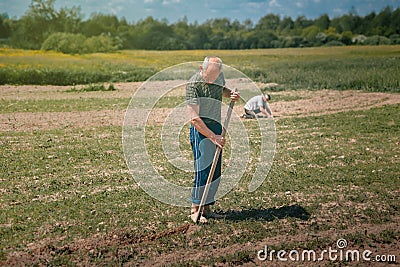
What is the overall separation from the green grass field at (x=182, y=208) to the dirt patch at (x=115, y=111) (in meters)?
0.11

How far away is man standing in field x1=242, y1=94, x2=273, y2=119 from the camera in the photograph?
14500 mm

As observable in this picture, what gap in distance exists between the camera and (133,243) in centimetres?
559

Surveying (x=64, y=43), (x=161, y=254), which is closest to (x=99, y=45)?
(x=64, y=43)

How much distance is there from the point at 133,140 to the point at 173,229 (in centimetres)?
584

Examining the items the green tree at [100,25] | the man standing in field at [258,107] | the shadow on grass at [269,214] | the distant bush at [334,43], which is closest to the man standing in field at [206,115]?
the shadow on grass at [269,214]

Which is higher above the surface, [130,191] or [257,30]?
[257,30]

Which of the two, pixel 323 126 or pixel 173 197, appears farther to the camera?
pixel 323 126

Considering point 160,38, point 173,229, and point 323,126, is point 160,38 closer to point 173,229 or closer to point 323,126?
point 323,126

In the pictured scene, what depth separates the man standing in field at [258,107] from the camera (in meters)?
14.5

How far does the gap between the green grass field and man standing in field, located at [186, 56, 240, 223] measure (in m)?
0.58

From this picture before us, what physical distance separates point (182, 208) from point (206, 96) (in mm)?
1786

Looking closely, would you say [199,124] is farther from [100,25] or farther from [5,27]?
[100,25]

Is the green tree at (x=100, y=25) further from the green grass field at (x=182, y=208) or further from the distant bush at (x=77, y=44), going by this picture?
the green grass field at (x=182, y=208)

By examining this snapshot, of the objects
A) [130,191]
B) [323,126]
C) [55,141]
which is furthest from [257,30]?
[130,191]
